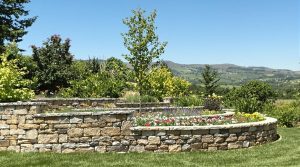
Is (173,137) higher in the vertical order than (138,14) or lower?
lower

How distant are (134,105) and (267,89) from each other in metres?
17.0

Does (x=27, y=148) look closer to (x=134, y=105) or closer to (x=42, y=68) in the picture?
(x=134, y=105)

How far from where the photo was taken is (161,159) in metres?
9.97

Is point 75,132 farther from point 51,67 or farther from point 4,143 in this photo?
point 51,67

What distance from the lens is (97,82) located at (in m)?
23.7

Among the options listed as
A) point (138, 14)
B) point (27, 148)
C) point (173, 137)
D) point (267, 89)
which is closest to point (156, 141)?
point (173, 137)

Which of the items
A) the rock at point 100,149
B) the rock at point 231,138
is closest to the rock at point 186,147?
the rock at point 231,138

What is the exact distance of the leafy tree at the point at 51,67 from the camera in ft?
95.2

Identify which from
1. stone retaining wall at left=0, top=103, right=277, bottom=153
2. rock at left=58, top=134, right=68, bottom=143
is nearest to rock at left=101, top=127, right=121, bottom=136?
stone retaining wall at left=0, top=103, right=277, bottom=153

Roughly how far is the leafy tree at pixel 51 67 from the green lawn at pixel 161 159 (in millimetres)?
18663

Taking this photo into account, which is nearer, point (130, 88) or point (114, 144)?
point (114, 144)

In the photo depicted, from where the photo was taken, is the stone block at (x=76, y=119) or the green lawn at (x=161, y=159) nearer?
the green lawn at (x=161, y=159)

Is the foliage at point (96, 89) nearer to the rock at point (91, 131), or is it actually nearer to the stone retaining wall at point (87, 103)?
the stone retaining wall at point (87, 103)

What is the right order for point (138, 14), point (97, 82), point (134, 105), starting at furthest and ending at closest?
point (97, 82), point (134, 105), point (138, 14)
